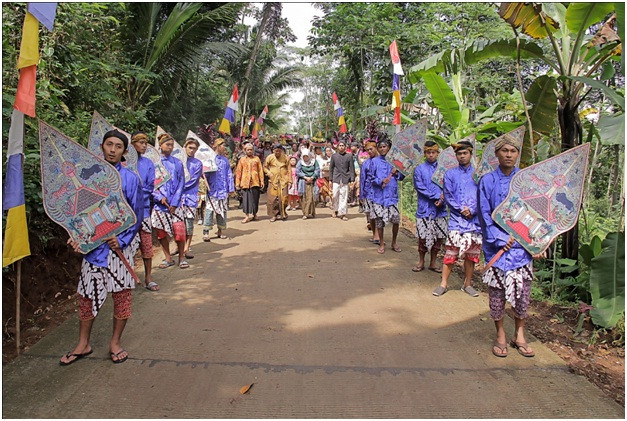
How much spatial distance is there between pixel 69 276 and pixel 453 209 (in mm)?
4650

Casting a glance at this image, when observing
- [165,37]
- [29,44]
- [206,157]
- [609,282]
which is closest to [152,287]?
[29,44]

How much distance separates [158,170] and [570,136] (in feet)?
16.4

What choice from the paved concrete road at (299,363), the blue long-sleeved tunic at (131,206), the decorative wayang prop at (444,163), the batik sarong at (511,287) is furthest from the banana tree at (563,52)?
the blue long-sleeved tunic at (131,206)

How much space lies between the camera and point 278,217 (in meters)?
11.1

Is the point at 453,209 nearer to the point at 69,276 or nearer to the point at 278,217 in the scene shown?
the point at 69,276

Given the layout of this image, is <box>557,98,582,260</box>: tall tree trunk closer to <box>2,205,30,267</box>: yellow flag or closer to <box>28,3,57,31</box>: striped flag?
<box>28,3,57,31</box>: striped flag

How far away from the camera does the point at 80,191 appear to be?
350 centimetres

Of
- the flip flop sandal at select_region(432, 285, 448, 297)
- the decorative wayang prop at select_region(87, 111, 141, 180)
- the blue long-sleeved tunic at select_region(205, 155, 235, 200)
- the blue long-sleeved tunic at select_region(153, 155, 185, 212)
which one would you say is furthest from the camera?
the blue long-sleeved tunic at select_region(205, 155, 235, 200)

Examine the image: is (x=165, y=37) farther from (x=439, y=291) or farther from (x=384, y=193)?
(x=439, y=291)

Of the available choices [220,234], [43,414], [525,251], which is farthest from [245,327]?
[220,234]

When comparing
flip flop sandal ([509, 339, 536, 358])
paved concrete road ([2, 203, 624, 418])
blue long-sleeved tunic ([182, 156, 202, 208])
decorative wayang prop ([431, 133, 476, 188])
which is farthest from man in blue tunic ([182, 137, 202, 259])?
flip flop sandal ([509, 339, 536, 358])

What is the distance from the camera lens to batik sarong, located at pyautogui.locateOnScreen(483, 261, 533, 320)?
12.3 ft

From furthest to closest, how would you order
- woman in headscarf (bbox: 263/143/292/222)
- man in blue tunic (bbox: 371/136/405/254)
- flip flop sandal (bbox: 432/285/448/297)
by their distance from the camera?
woman in headscarf (bbox: 263/143/292/222) → man in blue tunic (bbox: 371/136/405/254) → flip flop sandal (bbox: 432/285/448/297)

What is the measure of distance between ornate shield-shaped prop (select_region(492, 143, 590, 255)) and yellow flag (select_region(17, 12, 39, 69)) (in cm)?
390
